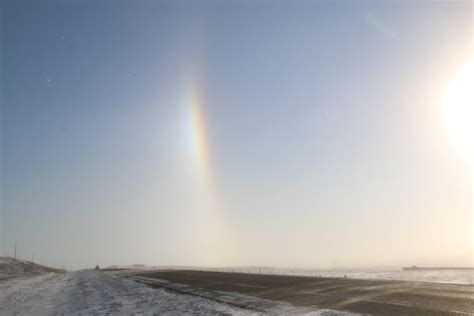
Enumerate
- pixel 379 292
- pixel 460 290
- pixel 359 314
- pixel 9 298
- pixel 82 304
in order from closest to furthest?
1. pixel 359 314
2. pixel 460 290
3. pixel 379 292
4. pixel 82 304
5. pixel 9 298

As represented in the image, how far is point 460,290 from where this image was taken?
2362 centimetres

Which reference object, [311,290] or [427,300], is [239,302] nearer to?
[311,290]

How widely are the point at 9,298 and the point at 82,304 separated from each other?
14.8 metres

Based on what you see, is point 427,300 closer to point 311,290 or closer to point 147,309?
point 311,290

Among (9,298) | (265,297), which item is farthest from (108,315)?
(9,298)

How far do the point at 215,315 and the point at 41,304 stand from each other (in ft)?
76.2

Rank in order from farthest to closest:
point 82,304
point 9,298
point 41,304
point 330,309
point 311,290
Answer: point 9,298, point 41,304, point 82,304, point 311,290, point 330,309

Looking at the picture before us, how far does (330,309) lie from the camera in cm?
1969

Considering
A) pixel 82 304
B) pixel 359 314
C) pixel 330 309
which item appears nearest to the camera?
pixel 359 314

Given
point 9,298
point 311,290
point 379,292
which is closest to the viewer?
point 379,292

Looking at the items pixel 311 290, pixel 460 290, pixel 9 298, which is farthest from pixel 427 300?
pixel 9 298

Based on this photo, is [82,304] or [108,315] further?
[82,304]

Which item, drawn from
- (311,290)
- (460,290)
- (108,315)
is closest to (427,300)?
(460,290)

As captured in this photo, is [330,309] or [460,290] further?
[460,290]
